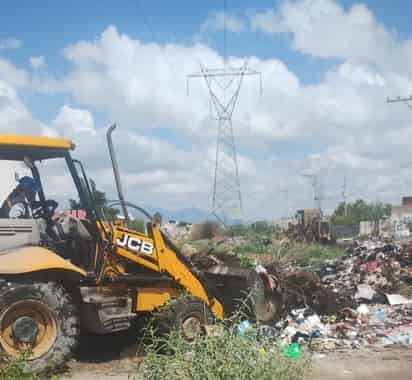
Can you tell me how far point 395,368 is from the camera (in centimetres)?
760

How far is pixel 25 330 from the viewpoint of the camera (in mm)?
6844

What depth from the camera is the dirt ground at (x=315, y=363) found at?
7117 millimetres

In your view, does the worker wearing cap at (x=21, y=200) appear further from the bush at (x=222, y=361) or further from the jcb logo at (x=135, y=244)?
the bush at (x=222, y=361)

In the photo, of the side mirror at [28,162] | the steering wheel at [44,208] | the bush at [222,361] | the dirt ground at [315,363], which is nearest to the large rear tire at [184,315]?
the dirt ground at [315,363]

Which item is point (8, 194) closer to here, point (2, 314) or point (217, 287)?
point (2, 314)

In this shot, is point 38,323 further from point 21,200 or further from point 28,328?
point 21,200

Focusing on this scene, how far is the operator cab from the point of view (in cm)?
729

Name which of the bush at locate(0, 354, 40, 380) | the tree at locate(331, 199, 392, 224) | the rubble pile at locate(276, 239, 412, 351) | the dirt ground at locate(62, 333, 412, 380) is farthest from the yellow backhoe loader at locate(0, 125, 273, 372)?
the tree at locate(331, 199, 392, 224)

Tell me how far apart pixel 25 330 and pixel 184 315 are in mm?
2105

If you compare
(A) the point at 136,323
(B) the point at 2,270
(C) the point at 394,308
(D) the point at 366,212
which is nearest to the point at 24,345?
(B) the point at 2,270

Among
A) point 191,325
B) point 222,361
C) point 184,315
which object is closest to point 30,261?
point 184,315

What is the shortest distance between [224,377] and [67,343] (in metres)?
3.69

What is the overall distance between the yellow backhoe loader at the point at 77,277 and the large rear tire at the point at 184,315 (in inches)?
0.5

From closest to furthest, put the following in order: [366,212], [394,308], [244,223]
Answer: [394,308] < [244,223] < [366,212]
